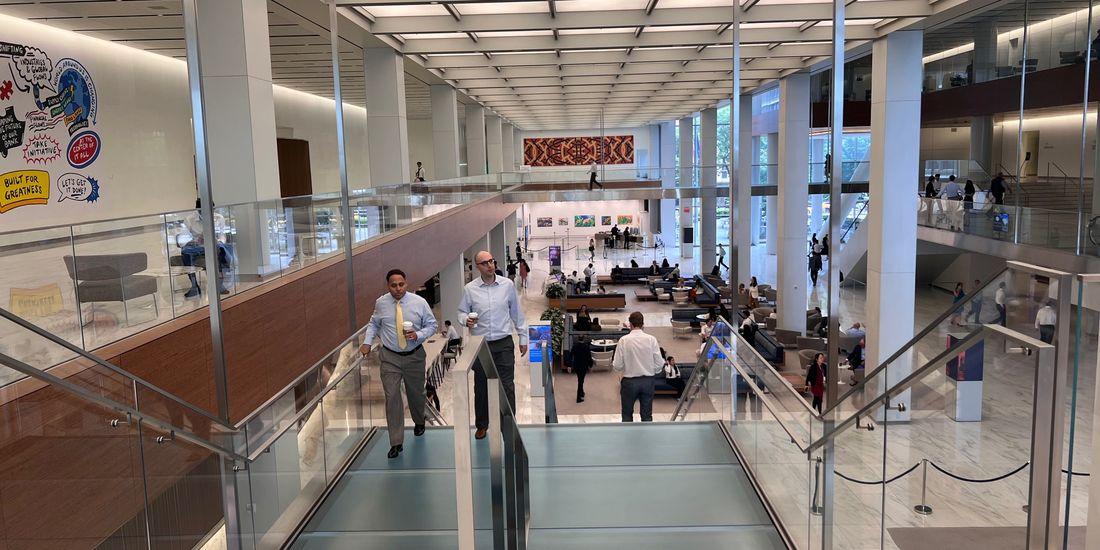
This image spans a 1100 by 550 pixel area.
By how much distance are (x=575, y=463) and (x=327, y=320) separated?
Answer: 3729mm

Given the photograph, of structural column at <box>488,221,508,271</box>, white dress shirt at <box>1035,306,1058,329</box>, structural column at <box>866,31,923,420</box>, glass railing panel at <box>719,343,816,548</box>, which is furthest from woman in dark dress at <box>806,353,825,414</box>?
structural column at <box>488,221,508,271</box>

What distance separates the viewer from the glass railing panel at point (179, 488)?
334 centimetres

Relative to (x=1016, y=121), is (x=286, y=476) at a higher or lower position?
lower

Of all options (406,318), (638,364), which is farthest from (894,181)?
(406,318)

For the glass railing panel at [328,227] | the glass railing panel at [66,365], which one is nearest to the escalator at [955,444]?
the glass railing panel at [66,365]

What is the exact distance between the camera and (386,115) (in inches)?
580

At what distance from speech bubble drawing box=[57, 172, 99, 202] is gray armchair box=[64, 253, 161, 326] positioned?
631 centimetres

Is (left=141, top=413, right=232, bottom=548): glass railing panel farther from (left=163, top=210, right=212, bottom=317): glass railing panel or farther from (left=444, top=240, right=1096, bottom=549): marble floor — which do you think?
(left=444, top=240, right=1096, bottom=549): marble floor

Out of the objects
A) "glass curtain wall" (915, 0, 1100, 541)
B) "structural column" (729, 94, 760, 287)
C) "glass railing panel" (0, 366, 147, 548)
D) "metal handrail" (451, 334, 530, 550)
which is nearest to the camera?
"metal handrail" (451, 334, 530, 550)

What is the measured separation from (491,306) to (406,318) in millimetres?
614

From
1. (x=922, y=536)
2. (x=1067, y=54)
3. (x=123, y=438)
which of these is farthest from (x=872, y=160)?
(x=123, y=438)

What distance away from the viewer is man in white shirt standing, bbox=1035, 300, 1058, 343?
234 centimetres

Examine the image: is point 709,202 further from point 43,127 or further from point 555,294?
point 43,127

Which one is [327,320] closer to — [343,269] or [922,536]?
[343,269]
